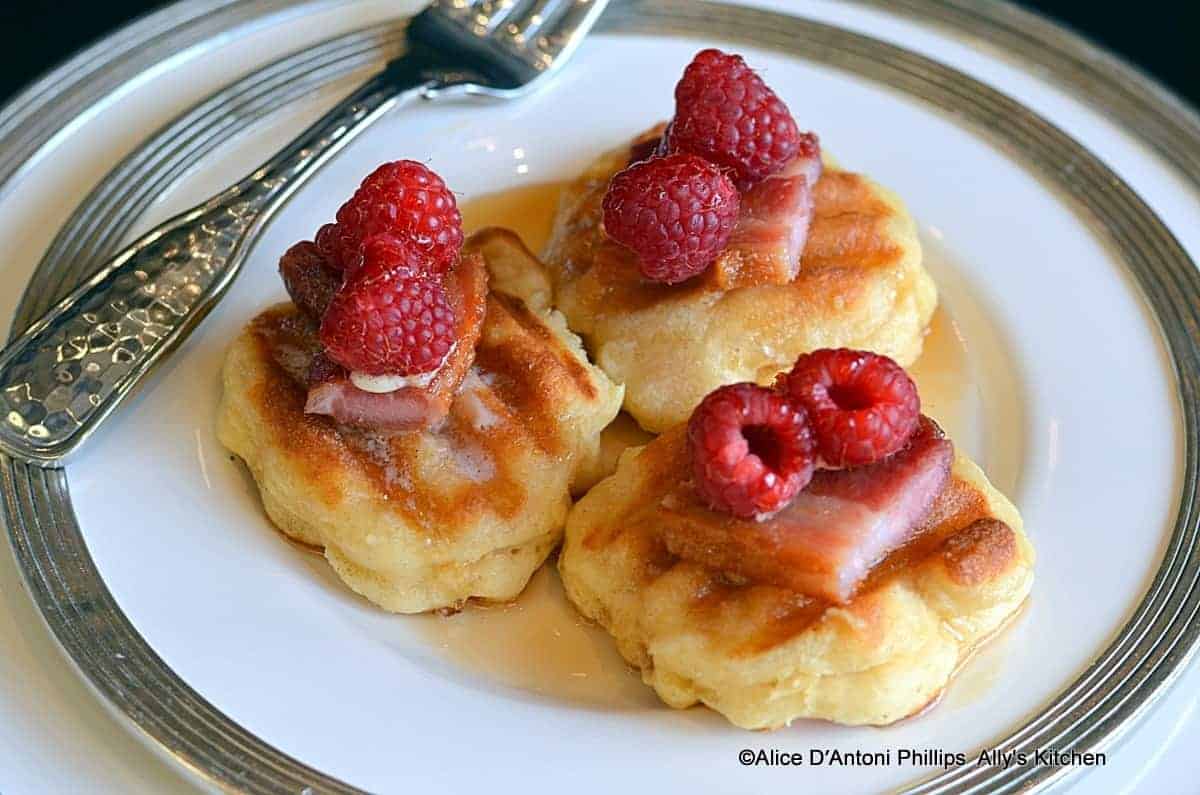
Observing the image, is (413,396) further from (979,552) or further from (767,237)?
(979,552)

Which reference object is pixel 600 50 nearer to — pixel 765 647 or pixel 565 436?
pixel 565 436

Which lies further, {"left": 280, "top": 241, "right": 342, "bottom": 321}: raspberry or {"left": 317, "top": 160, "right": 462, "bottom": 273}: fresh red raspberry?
{"left": 280, "top": 241, "right": 342, "bottom": 321}: raspberry

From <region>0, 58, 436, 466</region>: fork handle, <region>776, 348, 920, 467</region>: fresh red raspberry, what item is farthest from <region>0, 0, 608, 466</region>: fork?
<region>776, 348, 920, 467</region>: fresh red raspberry

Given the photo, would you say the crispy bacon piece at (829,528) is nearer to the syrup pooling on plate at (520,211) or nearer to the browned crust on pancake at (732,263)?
the browned crust on pancake at (732,263)

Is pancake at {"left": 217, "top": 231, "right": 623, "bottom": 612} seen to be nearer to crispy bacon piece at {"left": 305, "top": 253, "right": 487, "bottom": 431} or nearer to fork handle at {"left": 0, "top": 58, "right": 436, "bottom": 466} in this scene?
crispy bacon piece at {"left": 305, "top": 253, "right": 487, "bottom": 431}

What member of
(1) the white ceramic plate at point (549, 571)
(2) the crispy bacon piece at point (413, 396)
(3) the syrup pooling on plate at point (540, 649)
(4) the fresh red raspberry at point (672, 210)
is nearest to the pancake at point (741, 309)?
(4) the fresh red raspberry at point (672, 210)

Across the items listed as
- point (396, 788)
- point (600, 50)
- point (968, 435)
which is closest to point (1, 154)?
point (600, 50)

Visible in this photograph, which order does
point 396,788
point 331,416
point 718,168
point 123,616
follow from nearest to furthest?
point 396,788 → point 123,616 → point 331,416 → point 718,168
